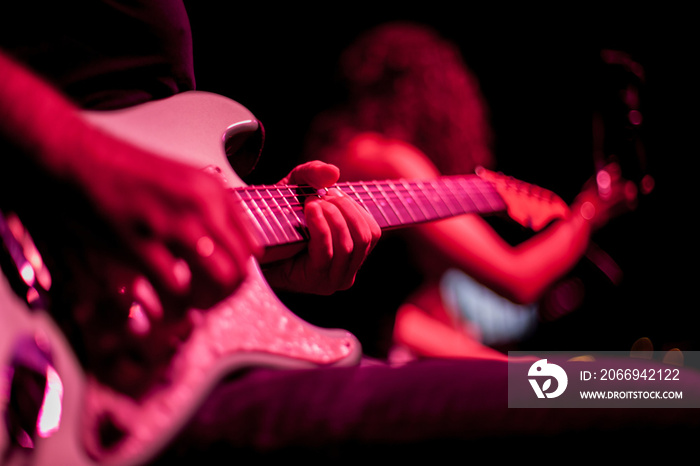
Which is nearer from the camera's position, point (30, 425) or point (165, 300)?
point (165, 300)

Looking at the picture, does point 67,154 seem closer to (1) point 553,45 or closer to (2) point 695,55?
(1) point 553,45

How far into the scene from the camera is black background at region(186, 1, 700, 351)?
2.21m

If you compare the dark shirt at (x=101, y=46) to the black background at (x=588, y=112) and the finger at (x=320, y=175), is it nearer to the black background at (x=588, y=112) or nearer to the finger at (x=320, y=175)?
the finger at (x=320, y=175)

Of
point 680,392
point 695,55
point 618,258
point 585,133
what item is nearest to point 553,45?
point 585,133

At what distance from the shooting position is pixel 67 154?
0.34 metres

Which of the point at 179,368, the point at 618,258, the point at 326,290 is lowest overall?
the point at 618,258

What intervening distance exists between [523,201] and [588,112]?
3.97 feet

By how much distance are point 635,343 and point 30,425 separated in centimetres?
259

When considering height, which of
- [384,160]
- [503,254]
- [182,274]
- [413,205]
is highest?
[182,274]

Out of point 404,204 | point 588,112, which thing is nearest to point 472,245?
point 404,204

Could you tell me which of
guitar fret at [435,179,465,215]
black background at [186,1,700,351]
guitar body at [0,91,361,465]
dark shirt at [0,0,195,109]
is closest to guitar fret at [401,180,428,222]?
guitar fret at [435,179,465,215]

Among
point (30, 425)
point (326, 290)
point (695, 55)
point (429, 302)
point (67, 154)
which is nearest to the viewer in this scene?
point (67, 154)

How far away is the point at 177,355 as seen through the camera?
1.69 ft

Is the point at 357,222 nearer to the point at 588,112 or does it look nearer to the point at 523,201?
the point at 523,201
